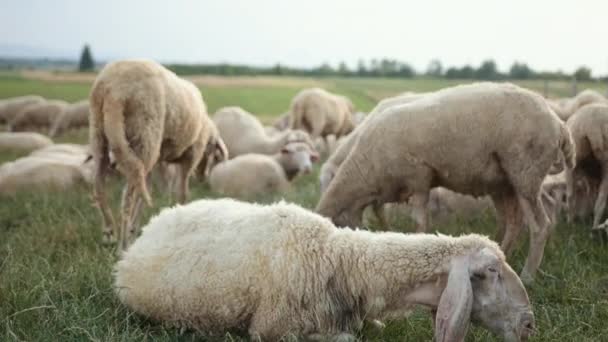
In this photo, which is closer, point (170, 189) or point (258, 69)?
point (170, 189)

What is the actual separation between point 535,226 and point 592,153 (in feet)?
5.73

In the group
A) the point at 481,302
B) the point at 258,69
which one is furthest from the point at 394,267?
the point at 258,69

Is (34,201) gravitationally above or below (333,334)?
below

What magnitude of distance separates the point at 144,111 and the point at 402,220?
2923mm

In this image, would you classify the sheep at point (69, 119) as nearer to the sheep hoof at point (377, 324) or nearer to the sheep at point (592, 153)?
the sheep at point (592, 153)

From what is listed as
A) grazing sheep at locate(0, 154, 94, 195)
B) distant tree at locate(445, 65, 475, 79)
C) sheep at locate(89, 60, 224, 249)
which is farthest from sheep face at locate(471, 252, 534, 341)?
distant tree at locate(445, 65, 475, 79)

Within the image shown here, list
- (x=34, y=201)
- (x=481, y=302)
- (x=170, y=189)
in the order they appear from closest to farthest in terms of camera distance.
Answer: (x=481, y=302), (x=34, y=201), (x=170, y=189)

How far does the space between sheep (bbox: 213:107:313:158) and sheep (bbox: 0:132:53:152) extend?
436 centimetres

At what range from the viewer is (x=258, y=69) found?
55.1 m

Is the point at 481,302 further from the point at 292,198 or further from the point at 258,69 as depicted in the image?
the point at 258,69

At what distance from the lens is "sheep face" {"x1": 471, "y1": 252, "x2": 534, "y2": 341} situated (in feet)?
11.3

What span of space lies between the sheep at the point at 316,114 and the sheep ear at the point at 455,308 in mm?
12615

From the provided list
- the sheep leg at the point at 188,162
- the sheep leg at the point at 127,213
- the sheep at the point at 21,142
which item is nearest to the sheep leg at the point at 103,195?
the sheep leg at the point at 127,213

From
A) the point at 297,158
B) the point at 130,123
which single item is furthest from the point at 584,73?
the point at 130,123
